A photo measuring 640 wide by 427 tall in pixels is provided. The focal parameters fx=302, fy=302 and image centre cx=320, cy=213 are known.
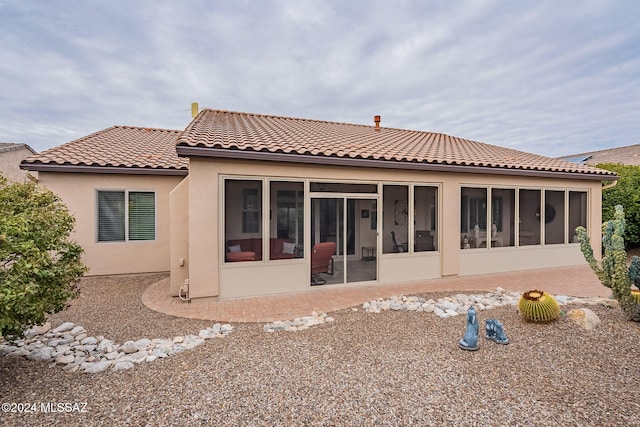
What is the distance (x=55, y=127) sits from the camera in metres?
22.7

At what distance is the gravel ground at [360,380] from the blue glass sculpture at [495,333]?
12 centimetres

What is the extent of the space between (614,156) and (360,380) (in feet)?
114

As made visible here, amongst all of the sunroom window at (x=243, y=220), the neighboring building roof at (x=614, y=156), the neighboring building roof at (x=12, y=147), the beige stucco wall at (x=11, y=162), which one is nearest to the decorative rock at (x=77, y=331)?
the sunroom window at (x=243, y=220)

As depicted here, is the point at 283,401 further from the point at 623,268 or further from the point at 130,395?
the point at 623,268

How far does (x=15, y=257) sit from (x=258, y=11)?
10.7 meters

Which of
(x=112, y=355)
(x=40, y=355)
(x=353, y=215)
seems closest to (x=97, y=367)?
(x=112, y=355)

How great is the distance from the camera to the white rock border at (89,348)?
13.3 ft

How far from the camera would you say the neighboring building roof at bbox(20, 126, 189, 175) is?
8.90 m

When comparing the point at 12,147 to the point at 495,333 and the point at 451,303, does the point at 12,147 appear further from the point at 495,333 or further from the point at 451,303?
the point at 495,333

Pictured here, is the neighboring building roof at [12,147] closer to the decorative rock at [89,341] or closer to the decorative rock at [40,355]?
the decorative rock at [89,341]

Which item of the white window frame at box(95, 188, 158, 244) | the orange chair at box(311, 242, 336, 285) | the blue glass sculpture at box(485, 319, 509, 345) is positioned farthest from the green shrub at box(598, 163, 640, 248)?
the white window frame at box(95, 188, 158, 244)

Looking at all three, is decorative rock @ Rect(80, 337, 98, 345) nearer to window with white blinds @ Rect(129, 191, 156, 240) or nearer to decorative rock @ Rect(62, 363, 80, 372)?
decorative rock @ Rect(62, 363, 80, 372)

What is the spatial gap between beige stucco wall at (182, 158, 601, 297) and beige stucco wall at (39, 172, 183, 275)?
13.3 ft

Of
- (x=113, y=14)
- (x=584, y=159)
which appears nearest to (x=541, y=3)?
(x=113, y=14)
